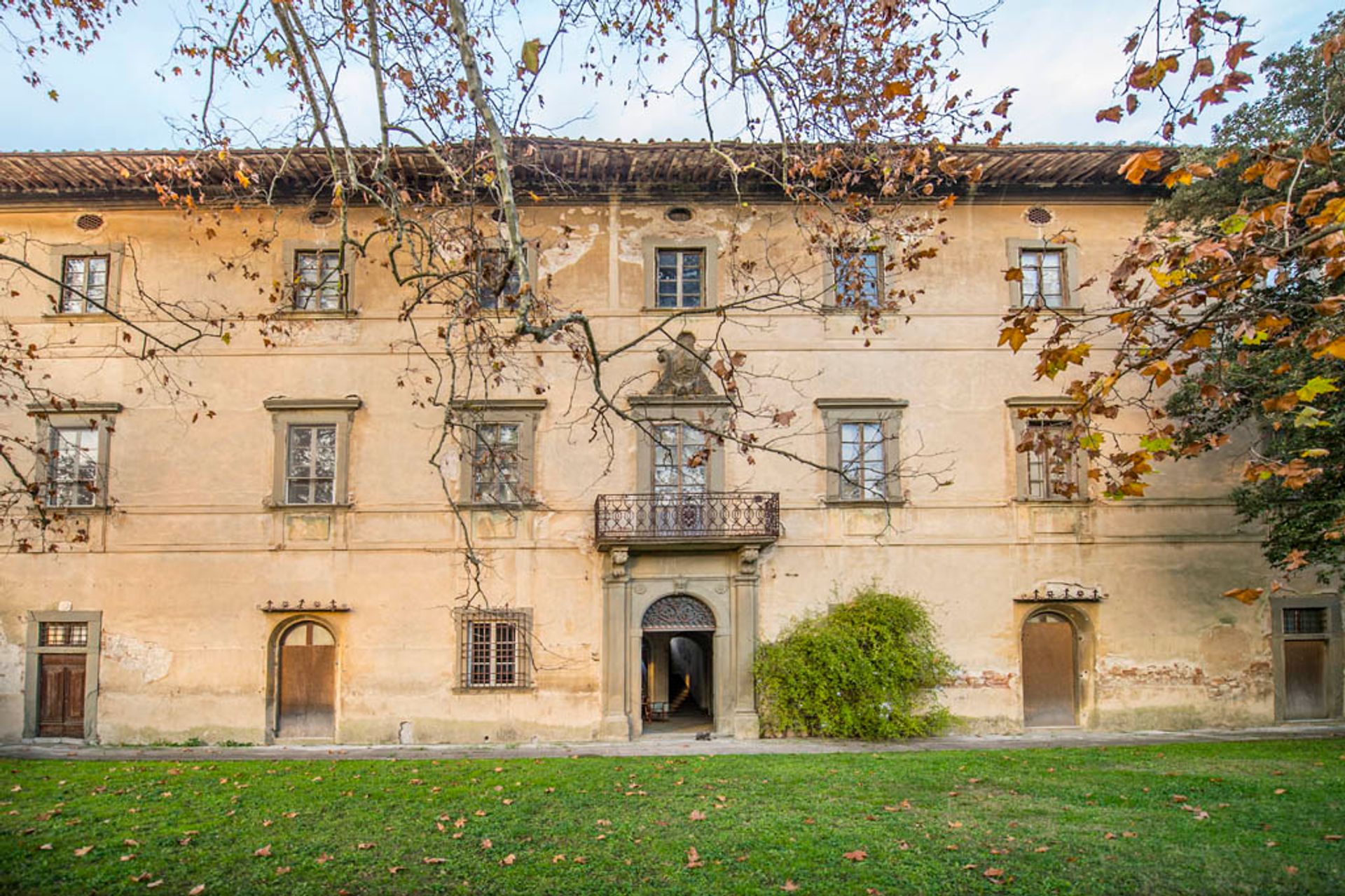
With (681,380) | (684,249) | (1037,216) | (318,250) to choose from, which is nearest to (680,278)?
(684,249)

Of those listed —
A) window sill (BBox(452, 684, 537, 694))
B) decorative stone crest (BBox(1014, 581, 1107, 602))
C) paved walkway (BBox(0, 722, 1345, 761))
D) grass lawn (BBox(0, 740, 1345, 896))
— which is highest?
decorative stone crest (BBox(1014, 581, 1107, 602))

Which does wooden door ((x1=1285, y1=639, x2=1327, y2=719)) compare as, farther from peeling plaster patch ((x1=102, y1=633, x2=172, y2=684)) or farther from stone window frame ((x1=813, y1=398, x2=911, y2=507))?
peeling plaster patch ((x1=102, y1=633, x2=172, y2=684))

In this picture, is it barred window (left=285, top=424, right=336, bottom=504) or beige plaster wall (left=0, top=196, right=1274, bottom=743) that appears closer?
beige plaster wall (left=0, top=196, right=1274, bottom=743)

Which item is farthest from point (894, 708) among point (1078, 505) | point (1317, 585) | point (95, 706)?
point (95, 706)

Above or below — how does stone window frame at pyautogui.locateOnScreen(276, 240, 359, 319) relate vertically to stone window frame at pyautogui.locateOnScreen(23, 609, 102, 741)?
above

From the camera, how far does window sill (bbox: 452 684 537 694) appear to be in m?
16.4

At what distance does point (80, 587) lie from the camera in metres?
16.7

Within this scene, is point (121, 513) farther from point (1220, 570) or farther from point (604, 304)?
point (1220, 570)

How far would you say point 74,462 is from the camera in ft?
55.6

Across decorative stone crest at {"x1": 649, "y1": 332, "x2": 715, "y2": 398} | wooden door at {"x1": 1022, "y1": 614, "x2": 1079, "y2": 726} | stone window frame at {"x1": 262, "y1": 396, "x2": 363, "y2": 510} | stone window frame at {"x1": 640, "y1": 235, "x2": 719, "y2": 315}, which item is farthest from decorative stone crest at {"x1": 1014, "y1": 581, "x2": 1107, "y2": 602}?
stone window frame at {"x1": 262, "y1": 396, "x2": 363, "y2": 510}

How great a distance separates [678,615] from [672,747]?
228cm

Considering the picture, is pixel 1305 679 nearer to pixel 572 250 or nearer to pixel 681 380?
pixel 681 380

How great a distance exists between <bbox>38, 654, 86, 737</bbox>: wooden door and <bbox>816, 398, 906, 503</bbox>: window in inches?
526

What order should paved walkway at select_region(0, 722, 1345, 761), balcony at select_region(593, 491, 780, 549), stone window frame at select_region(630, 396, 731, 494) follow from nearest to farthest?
paved walkway at select_region(0, 722, 1345, 761) < balcony at select_region(593, 491, 780, 549) < stone window frame at select_region(630, 396, 731, 494)
